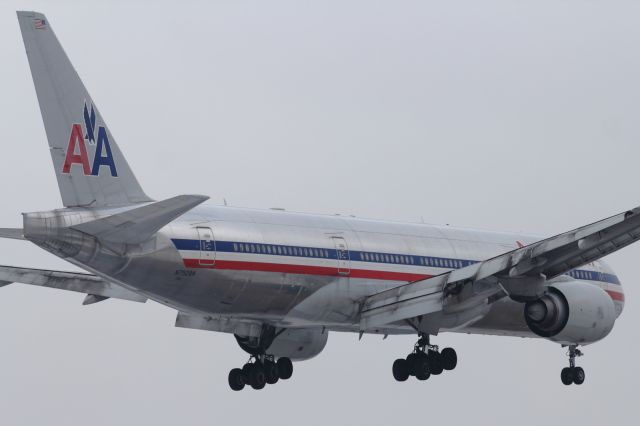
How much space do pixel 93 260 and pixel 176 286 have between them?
2.57 metres

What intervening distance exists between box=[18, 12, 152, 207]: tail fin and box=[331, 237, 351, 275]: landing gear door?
689 centimetres

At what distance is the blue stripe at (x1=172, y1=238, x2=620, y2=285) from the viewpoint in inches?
1551

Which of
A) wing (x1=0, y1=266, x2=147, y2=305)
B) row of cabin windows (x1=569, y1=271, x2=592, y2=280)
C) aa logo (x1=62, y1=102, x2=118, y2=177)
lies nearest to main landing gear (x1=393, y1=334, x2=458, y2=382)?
row of cabin windows (x1=569, y1=271, x2=592, y2=280)

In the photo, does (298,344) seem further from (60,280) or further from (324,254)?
(60,280)

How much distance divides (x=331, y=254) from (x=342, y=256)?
1.36 feet

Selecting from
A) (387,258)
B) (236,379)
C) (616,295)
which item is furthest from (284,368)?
(616,295)

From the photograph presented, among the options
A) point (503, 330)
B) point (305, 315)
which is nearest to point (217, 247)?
point (305, 315)

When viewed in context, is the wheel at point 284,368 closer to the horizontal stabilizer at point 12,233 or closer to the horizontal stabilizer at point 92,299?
the horizontal stabilizer at point 92,299

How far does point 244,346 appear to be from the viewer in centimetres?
4519

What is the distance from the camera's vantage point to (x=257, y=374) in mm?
44500

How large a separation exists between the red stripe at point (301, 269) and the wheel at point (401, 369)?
2329 mm

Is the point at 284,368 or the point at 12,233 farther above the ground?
the point at 12,233

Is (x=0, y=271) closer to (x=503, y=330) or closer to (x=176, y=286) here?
(x=176, y=286)

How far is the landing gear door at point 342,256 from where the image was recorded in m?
42.8
